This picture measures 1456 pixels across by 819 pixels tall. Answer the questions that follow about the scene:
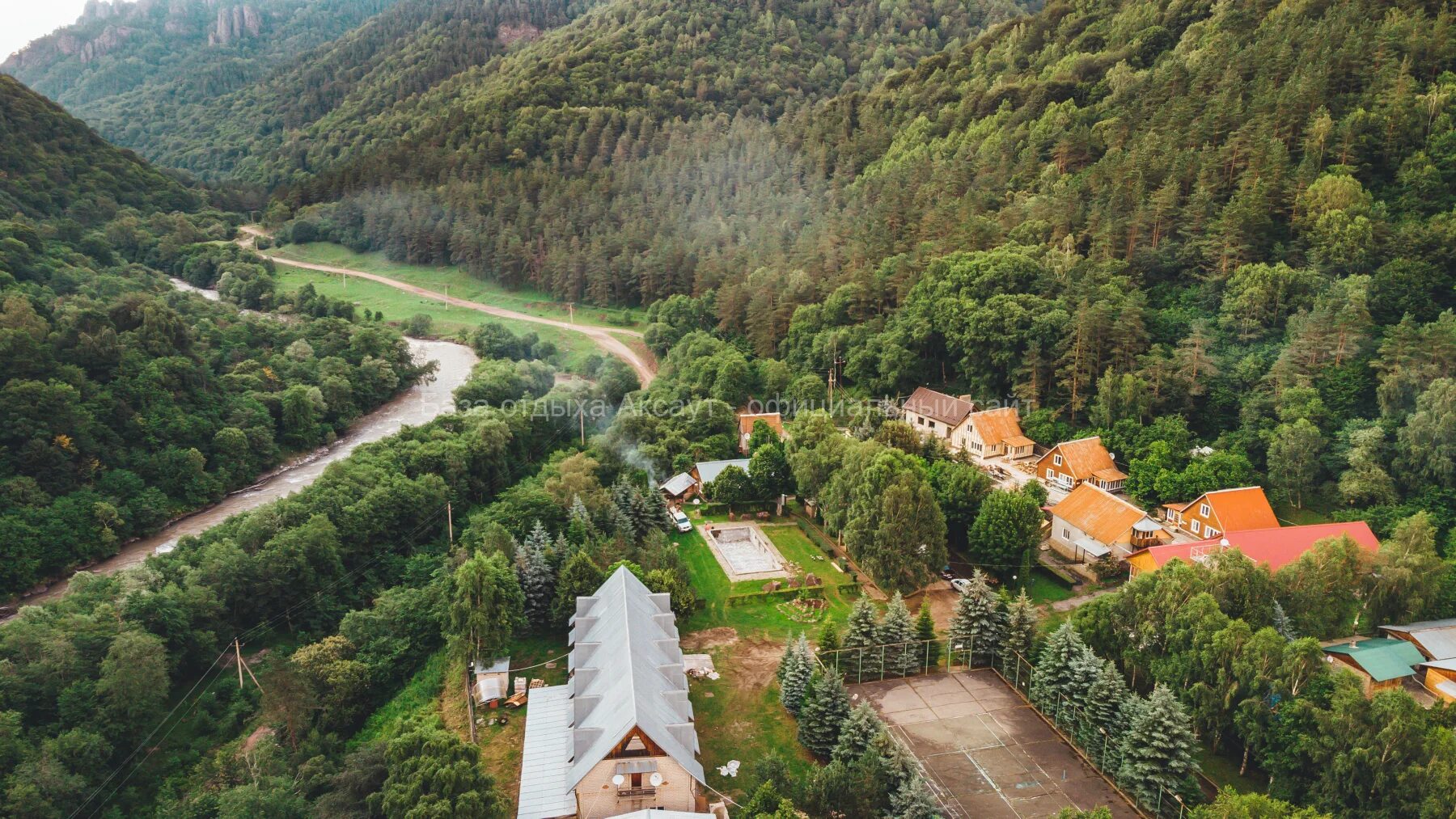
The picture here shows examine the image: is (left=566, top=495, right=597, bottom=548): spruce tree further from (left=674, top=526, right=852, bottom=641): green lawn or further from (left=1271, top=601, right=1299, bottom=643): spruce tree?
(left=1271, top=601, right=1299, bottom=643): spruce tree

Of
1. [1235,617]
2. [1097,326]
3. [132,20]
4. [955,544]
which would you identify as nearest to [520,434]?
[955,544]

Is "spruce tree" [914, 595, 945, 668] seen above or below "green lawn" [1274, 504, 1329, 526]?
below

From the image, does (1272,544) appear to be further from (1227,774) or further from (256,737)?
(256,737)

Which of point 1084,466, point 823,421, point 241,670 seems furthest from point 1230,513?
point 241,670

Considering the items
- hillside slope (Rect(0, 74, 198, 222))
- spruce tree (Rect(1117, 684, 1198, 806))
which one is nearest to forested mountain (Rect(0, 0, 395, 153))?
hillside slope (Rect(0, 74, 198, 222))

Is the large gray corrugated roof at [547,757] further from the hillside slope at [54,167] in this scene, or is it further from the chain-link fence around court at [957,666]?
the hillside slope at [54,167]

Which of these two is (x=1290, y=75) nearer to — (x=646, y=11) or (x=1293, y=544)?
(x=1293, y=544)
